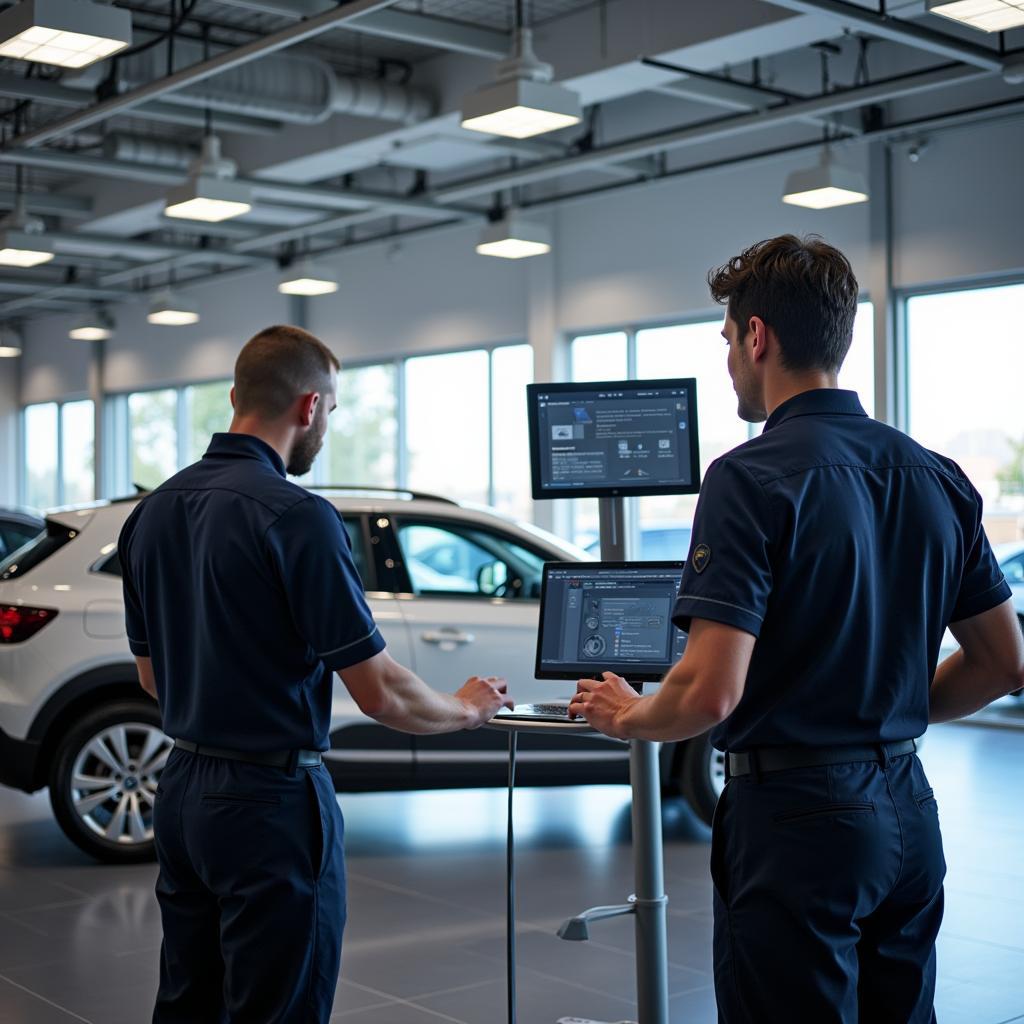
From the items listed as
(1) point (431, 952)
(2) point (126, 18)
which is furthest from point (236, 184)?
(1) point (431, 952)

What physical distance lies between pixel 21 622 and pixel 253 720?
3.74m

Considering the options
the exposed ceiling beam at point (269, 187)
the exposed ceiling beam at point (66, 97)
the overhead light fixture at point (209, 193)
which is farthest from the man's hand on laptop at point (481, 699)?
the exposed ceiling beam at point (269, 187)

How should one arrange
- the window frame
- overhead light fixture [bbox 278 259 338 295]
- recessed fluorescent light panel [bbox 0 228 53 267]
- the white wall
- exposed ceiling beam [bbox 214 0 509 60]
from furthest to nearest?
the white wall
the window frame
overhead light fixture [bbox 278 259 338 295]
recessed fluorescent light panel [bbox 0 228 53 267]
exposed ceiling beam [bbox 214 0 509 60]

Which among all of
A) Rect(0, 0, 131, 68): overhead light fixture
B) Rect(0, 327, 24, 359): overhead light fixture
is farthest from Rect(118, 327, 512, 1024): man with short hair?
Rect(0, 327, 24, 359): overhead light fixture

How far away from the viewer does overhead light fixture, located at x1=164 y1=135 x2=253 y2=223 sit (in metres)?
9.95

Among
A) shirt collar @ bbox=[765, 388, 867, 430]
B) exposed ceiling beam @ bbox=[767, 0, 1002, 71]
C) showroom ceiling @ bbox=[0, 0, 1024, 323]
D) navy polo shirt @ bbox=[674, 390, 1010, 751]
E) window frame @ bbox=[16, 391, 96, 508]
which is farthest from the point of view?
window frame @ bbox=[16, 391, 96, 508]

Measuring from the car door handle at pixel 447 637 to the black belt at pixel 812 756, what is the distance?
12.9 ft

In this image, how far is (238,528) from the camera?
260 cm

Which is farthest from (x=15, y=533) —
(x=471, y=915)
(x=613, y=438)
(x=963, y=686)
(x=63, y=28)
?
(x=963, y=686)

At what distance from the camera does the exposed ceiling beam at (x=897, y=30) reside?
7.59 m

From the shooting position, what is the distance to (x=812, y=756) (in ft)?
7.22

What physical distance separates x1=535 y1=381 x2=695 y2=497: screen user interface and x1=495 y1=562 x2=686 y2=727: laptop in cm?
29

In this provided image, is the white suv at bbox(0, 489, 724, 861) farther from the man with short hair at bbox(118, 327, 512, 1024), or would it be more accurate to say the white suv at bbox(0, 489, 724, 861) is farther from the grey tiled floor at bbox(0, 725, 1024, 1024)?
the man with short hair at bbox(118, 327, 512, 1024)

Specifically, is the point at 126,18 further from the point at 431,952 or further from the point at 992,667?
the point at 992,667
